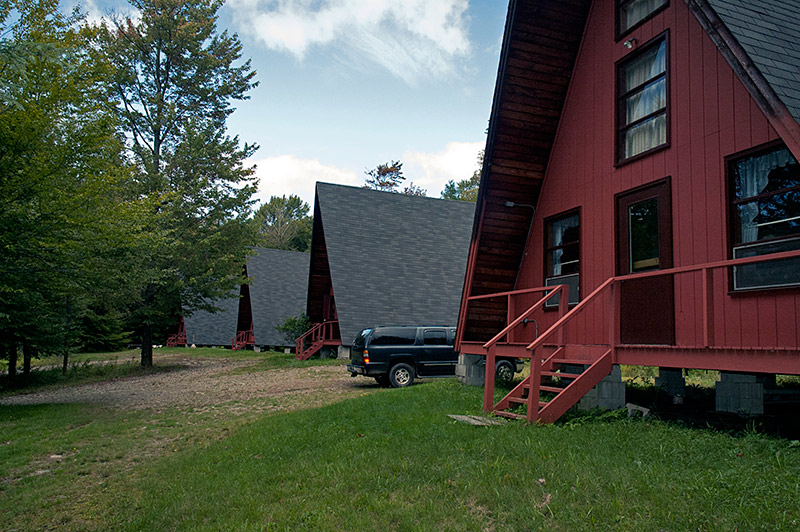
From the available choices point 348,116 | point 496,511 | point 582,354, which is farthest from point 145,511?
point 348,116

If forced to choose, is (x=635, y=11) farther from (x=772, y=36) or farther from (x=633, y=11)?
(x=772, y=36)

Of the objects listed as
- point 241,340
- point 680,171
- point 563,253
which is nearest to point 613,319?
point 680,171

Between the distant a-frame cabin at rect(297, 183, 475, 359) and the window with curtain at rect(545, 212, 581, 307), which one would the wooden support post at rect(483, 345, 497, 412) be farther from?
the distant a-frame cabin at rect(297, 183, 475, 359)

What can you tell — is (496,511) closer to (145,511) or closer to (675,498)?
(675,498)

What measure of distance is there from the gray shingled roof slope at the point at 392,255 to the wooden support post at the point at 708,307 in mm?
15355

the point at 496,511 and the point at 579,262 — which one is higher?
the point at 579,262

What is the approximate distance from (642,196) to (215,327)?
3711cm

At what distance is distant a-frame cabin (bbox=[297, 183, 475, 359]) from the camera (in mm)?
23234

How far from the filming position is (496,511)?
5.03 meters

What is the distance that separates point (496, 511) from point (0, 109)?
13.2 metres

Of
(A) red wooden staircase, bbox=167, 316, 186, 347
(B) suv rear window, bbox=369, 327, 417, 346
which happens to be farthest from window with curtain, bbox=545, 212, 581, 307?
(A) red wooden staircase, bbox=167, 316, 186, 347

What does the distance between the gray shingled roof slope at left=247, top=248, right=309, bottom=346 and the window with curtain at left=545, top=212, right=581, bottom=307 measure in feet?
74.1

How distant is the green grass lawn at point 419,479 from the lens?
4.79 metres

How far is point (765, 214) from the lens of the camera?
25.1 feet
